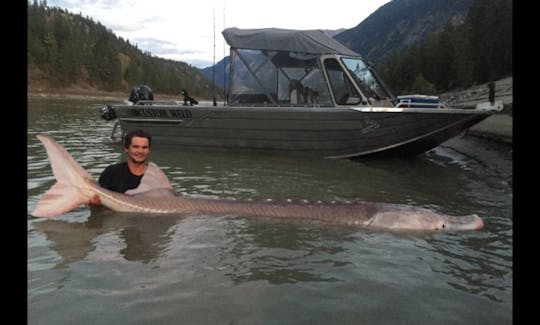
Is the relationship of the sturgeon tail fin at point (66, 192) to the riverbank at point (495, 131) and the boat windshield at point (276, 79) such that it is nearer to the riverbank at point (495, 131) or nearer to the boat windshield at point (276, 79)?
Answer: the boat windshield at point (276, 79)

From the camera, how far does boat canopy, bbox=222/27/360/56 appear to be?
30.4ft

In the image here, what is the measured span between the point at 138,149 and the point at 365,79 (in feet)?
18.8

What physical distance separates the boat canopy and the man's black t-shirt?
529 cm

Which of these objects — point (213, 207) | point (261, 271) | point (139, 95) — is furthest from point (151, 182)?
point (139, 95)

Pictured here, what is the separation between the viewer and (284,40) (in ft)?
30.8

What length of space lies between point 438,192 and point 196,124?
5.30 metres

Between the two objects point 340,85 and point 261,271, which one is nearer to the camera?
point 261,271

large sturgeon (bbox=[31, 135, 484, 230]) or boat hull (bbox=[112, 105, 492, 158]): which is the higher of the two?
boat hull (bbox=[112, 105, 492, 158])

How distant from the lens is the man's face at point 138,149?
481 centimetres

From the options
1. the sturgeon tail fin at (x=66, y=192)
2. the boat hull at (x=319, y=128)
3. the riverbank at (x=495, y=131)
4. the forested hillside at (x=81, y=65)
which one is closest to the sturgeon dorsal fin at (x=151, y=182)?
the sturgeon tail fin at (x=66, y=192)

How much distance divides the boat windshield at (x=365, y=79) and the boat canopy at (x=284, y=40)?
28 cm

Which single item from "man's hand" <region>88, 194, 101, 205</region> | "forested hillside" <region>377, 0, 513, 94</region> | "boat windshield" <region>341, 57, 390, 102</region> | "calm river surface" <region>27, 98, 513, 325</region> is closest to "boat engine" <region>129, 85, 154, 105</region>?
"boat windshield" <region>341, 57, 390, 102</region>

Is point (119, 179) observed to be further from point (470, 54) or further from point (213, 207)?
point (470, 54)

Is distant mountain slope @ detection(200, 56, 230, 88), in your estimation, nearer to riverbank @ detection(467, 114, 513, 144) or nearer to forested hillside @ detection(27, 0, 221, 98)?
riverbank @ detection(467, 114, 513, 144)
